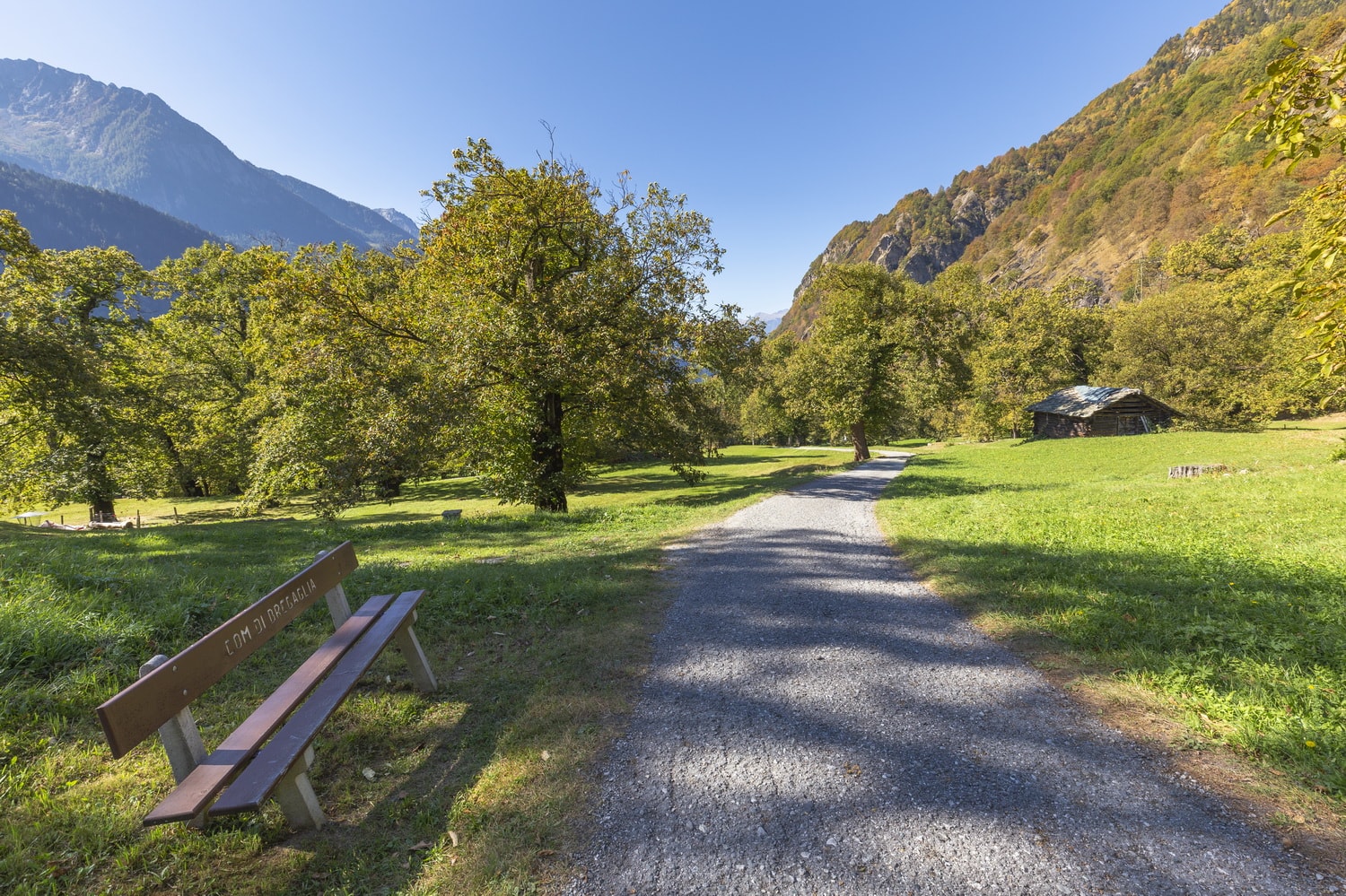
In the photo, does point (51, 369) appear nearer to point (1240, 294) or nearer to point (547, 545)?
point (547, 545)

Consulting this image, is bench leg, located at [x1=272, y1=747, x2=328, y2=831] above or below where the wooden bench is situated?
below

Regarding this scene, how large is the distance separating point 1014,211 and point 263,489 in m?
186

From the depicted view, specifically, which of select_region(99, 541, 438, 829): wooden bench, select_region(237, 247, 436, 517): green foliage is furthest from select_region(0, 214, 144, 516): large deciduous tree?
select_region(99, 541, 438, 829): wooden bench

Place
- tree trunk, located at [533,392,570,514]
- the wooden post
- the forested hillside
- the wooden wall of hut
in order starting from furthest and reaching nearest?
1. the forested hillside
2. the wooden wall of hut
3. tree trunk, located at [533,392,570,514]
4. the wooden post

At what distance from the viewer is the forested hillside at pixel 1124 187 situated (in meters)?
81.7

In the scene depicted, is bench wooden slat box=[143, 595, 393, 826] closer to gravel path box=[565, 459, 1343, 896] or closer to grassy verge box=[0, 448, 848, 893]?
grassy verge box=[0, 448, 848, 893]

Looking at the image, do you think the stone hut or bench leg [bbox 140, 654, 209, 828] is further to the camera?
the stone hut

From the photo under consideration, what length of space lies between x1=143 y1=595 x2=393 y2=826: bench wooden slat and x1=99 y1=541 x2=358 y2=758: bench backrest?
1.01 ft

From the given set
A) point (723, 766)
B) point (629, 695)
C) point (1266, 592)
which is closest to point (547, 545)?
point (629, 695)

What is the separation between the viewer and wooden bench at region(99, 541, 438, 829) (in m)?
2.37

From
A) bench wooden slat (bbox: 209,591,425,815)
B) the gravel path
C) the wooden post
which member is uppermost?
the wooden post

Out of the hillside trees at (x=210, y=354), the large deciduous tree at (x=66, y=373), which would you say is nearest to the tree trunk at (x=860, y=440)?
the large deciduous tree at (x=66, y=373)

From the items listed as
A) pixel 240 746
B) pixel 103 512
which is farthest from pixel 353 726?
pixel 103 512

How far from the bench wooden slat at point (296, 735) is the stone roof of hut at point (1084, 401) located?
48.6 meters
